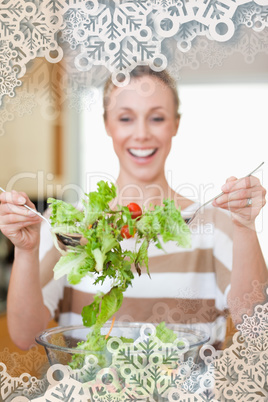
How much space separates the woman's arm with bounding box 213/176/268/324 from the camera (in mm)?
871

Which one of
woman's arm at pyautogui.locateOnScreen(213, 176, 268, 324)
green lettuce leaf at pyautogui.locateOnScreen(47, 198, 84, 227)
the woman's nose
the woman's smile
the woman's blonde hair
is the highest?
the woman's blonde hair

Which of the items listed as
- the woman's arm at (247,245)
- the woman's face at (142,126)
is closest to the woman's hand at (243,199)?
the woman's arm at (247,245)

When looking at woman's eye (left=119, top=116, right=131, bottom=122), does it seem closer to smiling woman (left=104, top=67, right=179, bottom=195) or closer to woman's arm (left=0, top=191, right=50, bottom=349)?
smiling woman (left=104, top=67, right=179, bottom=195)

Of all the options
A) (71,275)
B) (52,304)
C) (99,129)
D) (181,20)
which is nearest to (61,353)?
(71,275)

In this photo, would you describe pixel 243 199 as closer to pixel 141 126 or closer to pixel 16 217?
pixel 141 126

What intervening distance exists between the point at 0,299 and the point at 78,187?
28 cm

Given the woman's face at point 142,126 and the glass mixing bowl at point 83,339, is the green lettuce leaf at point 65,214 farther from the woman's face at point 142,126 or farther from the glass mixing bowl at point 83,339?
the woman's face at point 142,126

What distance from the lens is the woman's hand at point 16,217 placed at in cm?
85

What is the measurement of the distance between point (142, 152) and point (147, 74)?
150mm

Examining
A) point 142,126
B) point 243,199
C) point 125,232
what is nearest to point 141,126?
point 142,126

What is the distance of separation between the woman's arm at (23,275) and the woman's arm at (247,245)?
0.34 meters

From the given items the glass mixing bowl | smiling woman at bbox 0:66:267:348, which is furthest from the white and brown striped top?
the glass mixing bowl

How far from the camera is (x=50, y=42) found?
0.89 m

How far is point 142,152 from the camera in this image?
967 mm
